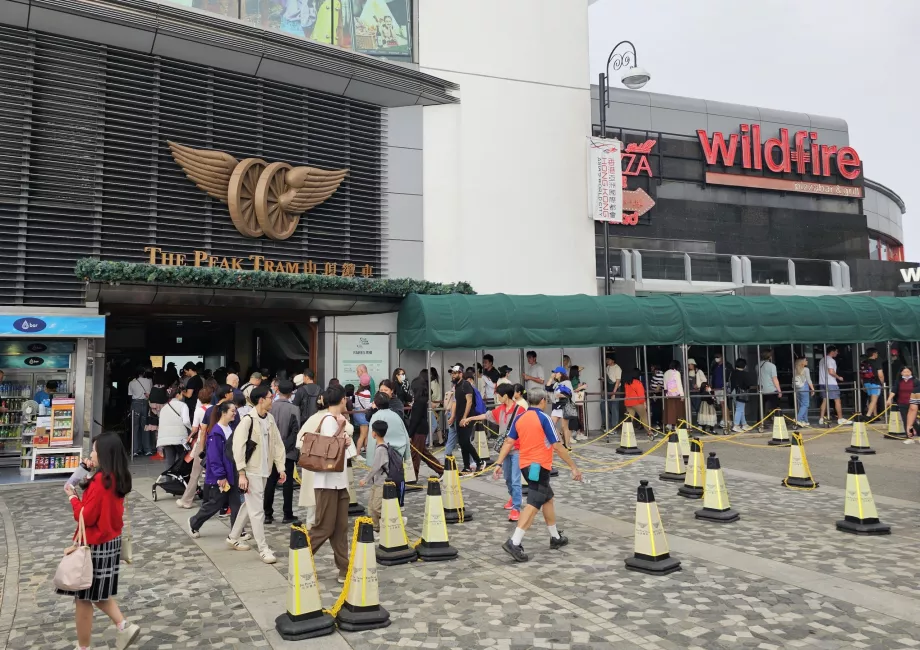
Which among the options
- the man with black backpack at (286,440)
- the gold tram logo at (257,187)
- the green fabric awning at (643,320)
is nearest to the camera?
the man with black backpack at (286,440)

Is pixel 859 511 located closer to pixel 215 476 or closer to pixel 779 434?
pixel 215 476

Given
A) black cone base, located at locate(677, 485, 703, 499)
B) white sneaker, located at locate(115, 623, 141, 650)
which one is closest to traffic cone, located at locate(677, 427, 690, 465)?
black cone base, located at locate(677, 485, 703, 499)

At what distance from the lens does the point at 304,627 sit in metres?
5.33

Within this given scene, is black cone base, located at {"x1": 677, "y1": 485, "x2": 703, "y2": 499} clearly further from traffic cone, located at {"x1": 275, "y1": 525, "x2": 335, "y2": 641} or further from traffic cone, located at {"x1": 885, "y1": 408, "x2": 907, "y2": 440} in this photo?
traffic cone, located at {"x1": 885, "y1": 408, "x2": 907, "y2": 440}

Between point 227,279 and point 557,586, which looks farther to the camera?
point 227,279

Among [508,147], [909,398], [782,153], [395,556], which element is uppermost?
[782,153]

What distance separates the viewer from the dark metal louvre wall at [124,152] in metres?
13.2

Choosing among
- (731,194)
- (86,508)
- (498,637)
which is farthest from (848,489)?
(731,194)

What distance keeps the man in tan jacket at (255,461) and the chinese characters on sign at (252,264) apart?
7.88 metres

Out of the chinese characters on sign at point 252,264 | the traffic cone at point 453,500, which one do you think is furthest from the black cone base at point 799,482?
the chinese characters on sign at point 252,264

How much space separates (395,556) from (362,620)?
1.78 metres

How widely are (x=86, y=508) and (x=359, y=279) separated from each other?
10.9 m

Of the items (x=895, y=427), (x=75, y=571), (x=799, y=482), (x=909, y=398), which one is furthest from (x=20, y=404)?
(x=895, y=427)

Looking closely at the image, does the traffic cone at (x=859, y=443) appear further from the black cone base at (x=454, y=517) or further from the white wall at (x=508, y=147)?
the black cone base at (x=454, y=517)
